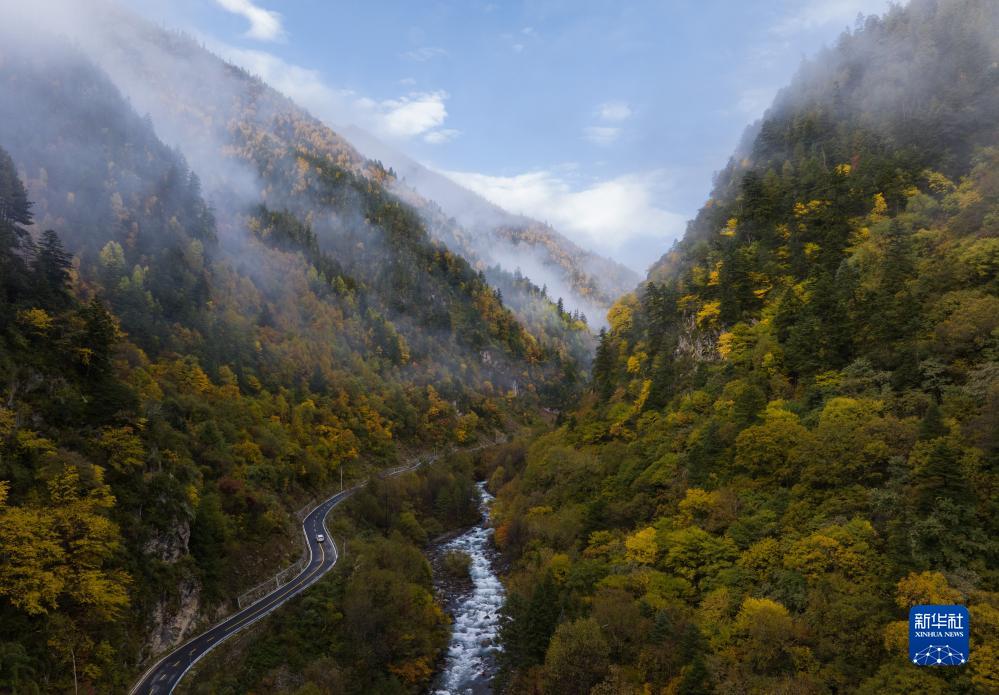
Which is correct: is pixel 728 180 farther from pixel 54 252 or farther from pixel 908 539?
pixel 54 252

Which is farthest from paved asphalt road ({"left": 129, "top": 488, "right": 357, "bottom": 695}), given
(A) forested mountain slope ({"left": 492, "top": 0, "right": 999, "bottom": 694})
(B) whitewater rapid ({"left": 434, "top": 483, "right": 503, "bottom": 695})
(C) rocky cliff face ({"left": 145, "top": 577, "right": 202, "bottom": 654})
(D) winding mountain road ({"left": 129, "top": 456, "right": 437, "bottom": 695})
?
(A) forested mountain slope ({"left": 492, "top": 0, "right": 999, "bottom": 694})

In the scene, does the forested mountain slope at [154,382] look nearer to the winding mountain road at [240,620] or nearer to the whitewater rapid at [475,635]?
the winding mountain road at [240,620]

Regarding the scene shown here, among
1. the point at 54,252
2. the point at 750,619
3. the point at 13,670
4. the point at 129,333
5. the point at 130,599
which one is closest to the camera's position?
the point at 13,670

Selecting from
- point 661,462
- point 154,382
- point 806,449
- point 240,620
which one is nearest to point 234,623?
point 240,620

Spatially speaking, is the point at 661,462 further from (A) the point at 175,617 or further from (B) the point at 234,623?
(A) the point at 175,617

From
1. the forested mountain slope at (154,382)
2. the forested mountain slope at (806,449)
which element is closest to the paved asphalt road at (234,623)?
the forested mountain slope at (154,382)

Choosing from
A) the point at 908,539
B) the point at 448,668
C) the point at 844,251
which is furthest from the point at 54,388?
the point at 844,251

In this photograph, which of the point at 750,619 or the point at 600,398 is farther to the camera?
the point at 600,398

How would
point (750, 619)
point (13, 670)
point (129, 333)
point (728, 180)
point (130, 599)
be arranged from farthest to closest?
point (728, 180) < point (129, 333) < point (130, 599) < point (750, 619) < point (13, 670)
